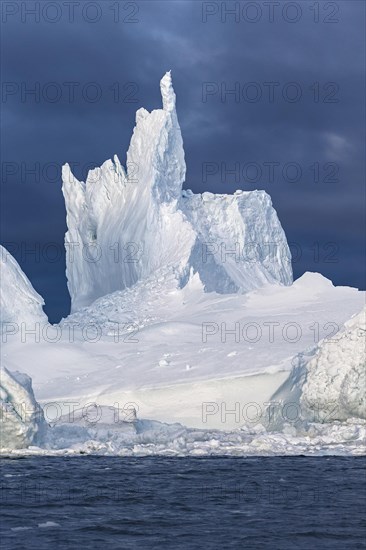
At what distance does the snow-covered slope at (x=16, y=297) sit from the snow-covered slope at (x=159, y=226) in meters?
10.1

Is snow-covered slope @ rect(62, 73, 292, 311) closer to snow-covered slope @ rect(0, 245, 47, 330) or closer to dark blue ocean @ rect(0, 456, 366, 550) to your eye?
snow-covered slope @ rect(0, 245, 47, 330)

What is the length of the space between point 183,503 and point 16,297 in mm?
25483

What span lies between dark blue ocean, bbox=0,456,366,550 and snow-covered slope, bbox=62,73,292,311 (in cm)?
2599

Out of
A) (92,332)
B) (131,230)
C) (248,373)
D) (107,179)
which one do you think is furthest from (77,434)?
(107,179)

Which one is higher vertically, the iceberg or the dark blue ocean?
the iceberg

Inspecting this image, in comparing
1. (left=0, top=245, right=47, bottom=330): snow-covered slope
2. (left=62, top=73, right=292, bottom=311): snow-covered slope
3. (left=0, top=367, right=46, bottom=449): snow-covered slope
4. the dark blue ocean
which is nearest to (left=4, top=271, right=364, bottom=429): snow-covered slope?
(left=0, top=245, right=47, bottom=330): snow-covered slope

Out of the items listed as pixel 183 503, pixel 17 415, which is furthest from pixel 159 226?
pixel 183 503

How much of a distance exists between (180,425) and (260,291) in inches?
707

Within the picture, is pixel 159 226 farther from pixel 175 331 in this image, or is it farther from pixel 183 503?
pixel 183 503

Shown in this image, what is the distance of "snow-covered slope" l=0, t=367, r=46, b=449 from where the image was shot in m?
33.2

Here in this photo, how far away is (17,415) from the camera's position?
33.4 meters

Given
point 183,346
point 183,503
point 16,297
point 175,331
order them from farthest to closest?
point 175,331 < point 16,297 < point 183,346 < point 183,503

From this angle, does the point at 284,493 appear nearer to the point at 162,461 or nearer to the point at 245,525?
the point at 245,525

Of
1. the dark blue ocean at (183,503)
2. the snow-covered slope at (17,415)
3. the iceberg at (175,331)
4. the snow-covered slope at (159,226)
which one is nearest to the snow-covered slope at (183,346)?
the iceberg at (175,331)
